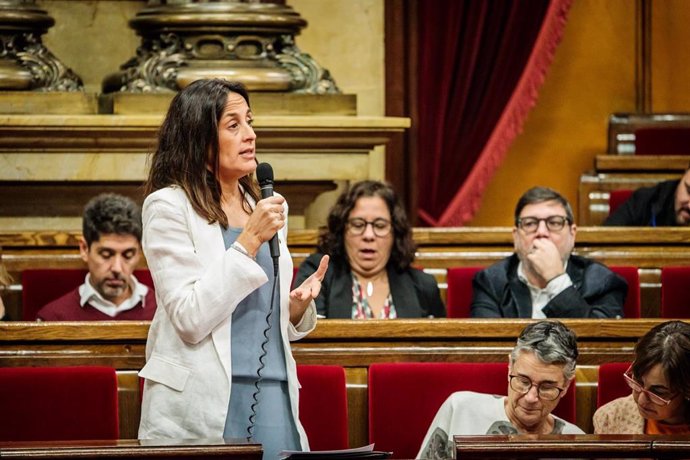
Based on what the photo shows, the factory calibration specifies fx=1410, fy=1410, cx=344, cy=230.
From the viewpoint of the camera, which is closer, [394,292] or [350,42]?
[394,292]

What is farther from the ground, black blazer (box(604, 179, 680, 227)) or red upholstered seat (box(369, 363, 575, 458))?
black blazer (box(604, 179, 680, 227))

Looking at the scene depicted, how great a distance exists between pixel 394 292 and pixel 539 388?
102 centimetres

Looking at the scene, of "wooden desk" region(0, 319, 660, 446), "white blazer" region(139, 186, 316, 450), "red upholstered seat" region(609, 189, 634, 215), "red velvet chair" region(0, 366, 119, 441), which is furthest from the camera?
"red upholstered seat" region(609, 189, 634, 215)

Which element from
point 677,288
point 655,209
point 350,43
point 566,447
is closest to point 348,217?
point 677,288

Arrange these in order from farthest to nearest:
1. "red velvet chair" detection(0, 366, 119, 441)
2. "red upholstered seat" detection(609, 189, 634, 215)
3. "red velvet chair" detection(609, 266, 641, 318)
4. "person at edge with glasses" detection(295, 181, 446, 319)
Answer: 1. "red upholstered seat" detection(609, 189, 634, 215)
2. "red velvet chair" detection(609, 266, 641, 318)
3. "person at edge with glasses" detection(295, 181, 446, 319)
4. "red velvet chair" detection(0, 366, 119, 441)

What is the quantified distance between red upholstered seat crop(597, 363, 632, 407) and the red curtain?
2734mm

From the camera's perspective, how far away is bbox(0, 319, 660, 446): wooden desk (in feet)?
8.59

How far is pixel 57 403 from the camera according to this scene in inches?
99.2

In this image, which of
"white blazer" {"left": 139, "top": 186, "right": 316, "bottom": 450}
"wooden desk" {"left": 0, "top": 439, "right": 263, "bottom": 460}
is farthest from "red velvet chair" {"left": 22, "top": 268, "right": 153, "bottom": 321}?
"wooden desk" {"left": 0, "top": 439, "right": 263, "bottom": 460}

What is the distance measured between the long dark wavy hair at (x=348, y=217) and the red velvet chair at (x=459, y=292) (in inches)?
5.9

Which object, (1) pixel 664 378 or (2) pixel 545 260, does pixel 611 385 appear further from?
(2) pixel 545 260

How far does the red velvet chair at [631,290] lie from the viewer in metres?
3.52

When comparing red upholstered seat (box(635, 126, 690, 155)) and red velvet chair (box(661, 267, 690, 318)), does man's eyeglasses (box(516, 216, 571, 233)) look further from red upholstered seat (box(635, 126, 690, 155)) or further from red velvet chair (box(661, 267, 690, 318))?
red upholstered seat (box(635, 126, 690, 155))

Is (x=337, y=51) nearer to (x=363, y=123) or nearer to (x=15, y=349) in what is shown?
(x=363, y=123)
